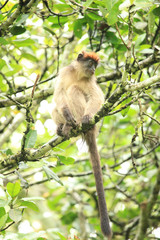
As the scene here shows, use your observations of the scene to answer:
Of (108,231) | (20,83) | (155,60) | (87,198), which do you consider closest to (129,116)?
(87,198)

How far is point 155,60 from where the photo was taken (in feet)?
14.2

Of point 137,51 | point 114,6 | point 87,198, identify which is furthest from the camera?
point 87,198

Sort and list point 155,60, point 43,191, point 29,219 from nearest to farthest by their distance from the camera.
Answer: point 155,60 < point 29,219 < point 43,191

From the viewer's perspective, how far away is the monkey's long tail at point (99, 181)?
3.88 m

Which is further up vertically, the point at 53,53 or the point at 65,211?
the point at 53,53

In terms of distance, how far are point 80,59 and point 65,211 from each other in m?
3.00

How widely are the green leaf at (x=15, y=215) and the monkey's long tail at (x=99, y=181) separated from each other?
4.15 feet

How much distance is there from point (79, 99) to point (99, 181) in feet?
4.64

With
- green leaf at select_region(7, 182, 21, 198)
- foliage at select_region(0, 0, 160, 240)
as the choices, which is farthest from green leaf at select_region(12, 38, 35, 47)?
green leaf at select_region(7, 182, 21, 198)

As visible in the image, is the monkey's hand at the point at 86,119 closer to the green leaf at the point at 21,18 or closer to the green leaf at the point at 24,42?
the green leaf at the point at 24,42

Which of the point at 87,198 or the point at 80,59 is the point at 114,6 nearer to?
the point at 80,59

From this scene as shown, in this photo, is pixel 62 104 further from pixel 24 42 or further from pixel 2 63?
pixel 2 63

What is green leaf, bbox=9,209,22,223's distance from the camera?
290 cm

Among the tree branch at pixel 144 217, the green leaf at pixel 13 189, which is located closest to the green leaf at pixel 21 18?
the green leaf at pixel 13 189
